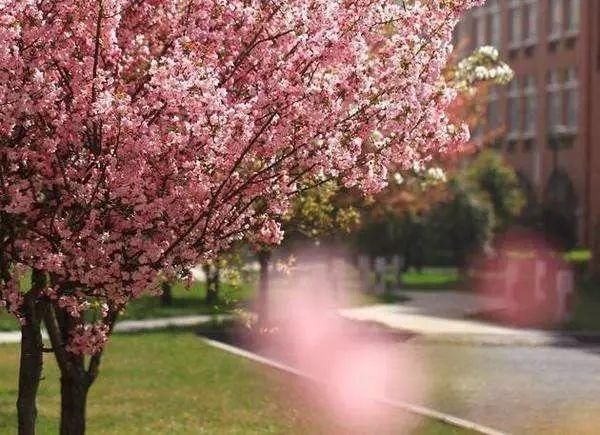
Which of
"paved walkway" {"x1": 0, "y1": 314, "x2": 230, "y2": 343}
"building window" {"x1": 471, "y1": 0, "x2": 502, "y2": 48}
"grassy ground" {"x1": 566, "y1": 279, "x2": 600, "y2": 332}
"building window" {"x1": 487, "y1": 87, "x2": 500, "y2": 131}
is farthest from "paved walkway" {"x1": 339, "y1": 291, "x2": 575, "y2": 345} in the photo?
"building window" {"x1": 471, "y1": 0, "x2": 502, "y2": 48}

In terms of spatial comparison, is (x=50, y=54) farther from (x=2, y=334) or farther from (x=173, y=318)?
(x=173, y=318)

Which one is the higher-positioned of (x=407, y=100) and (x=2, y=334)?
(x=407, y=100)

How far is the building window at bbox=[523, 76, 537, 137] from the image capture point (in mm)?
65000

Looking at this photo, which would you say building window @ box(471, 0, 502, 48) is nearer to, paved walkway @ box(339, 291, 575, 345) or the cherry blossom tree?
paved walkway @ box(339, 291, 575, 345)

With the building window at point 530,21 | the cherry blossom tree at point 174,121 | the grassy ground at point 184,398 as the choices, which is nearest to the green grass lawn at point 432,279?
the building window at point 530,21

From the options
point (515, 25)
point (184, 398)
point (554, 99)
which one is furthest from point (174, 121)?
point (515, 25)

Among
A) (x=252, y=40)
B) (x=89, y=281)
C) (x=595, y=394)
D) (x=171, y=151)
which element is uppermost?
(x=252, y=40)

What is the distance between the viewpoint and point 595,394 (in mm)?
18078

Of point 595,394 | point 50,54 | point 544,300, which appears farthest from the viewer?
point 544,300

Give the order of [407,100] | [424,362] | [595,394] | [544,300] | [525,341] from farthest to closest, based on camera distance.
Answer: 1. [544,300]
2. [525,341]
3. [424,362]
4. [595,394]
5. [407,100]

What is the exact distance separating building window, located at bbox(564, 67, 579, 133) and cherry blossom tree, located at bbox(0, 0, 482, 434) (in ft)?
168

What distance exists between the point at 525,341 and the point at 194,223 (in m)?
16.5

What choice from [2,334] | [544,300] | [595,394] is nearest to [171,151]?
[595,394]

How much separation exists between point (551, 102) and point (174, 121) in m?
55.6
